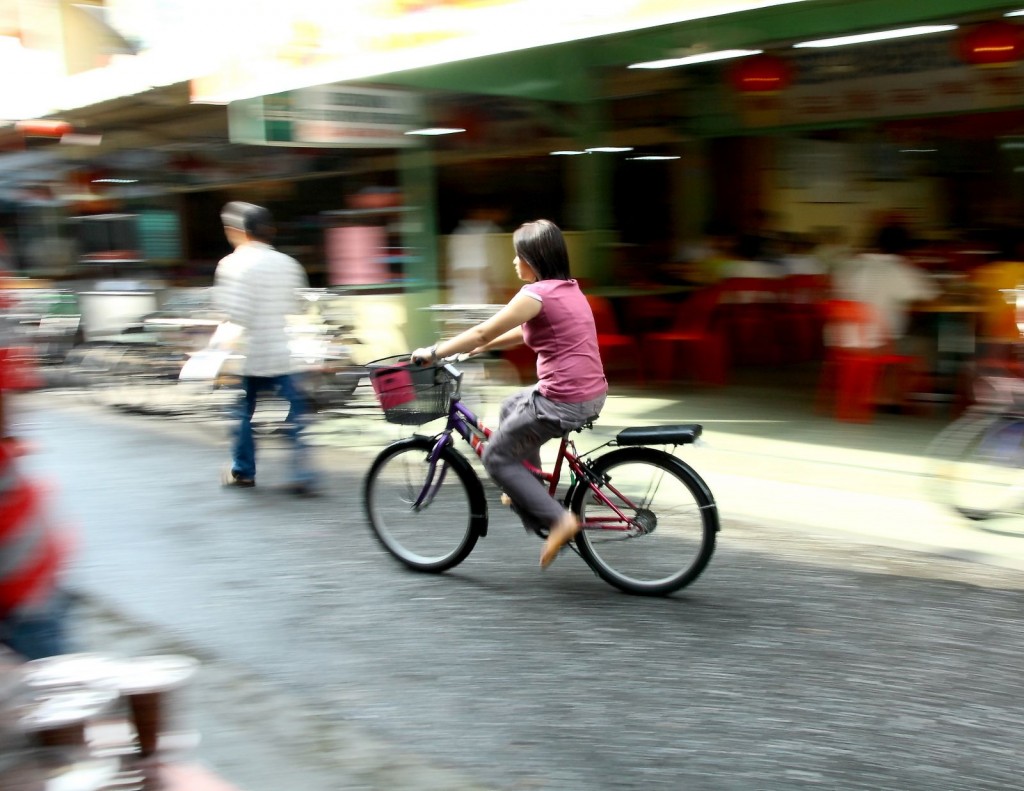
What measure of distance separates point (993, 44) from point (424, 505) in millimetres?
6420

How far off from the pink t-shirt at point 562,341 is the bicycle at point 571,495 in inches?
10.4

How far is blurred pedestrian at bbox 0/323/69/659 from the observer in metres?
2.68

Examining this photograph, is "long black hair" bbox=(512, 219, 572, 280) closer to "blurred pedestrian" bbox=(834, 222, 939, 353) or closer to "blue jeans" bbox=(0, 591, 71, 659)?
"blue jeans" bbox=(0, 591, 71, 659)

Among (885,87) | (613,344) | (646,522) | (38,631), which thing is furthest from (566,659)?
(885,87)

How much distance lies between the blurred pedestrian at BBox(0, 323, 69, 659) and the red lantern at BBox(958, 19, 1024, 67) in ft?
26.9

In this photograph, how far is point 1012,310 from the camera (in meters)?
7.95

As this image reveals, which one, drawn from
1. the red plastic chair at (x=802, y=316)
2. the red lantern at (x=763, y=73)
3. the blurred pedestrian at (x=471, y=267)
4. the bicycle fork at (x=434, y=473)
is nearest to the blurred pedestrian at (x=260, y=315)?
the bicycle fork at (x=434, y=473)

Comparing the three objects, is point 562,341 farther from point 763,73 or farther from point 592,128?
point 592,128

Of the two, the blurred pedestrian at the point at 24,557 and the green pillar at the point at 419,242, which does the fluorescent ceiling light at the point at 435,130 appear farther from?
the blurred pedestrian at the point at 24,557

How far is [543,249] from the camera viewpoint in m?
4.77

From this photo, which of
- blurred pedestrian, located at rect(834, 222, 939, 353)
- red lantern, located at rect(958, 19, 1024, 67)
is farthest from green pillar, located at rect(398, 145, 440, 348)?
red lantern, located at rect(958, 19, 1024, 67)

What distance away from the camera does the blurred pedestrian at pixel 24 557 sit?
268 centimetres

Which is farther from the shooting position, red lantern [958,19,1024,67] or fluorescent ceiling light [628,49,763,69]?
fluorescent ceiling light [628,49,763,69]

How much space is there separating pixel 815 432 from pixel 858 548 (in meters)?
2.93
